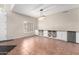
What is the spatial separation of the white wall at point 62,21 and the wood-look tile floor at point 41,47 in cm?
26

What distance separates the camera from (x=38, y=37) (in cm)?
254

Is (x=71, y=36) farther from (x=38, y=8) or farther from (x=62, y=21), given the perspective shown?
(x=38, y=8)

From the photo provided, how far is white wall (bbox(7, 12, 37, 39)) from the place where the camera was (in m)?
2.45

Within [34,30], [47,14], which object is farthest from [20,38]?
[47,14]

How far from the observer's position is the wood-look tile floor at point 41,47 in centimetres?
232

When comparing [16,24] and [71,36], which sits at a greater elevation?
[16,24]

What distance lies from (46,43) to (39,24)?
1.30 ft

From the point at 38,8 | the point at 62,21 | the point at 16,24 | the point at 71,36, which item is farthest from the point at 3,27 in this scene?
the point at 71,36

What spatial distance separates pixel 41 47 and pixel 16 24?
673 millimetres

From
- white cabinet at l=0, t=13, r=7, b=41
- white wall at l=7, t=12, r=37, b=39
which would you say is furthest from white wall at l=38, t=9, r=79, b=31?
white cabinet at l=0, t=13, r=7, b=41

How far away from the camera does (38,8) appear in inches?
93.8

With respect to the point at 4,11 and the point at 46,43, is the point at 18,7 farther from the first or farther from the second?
the point at 46,43

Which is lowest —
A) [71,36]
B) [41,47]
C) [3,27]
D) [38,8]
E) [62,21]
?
[41,47]
